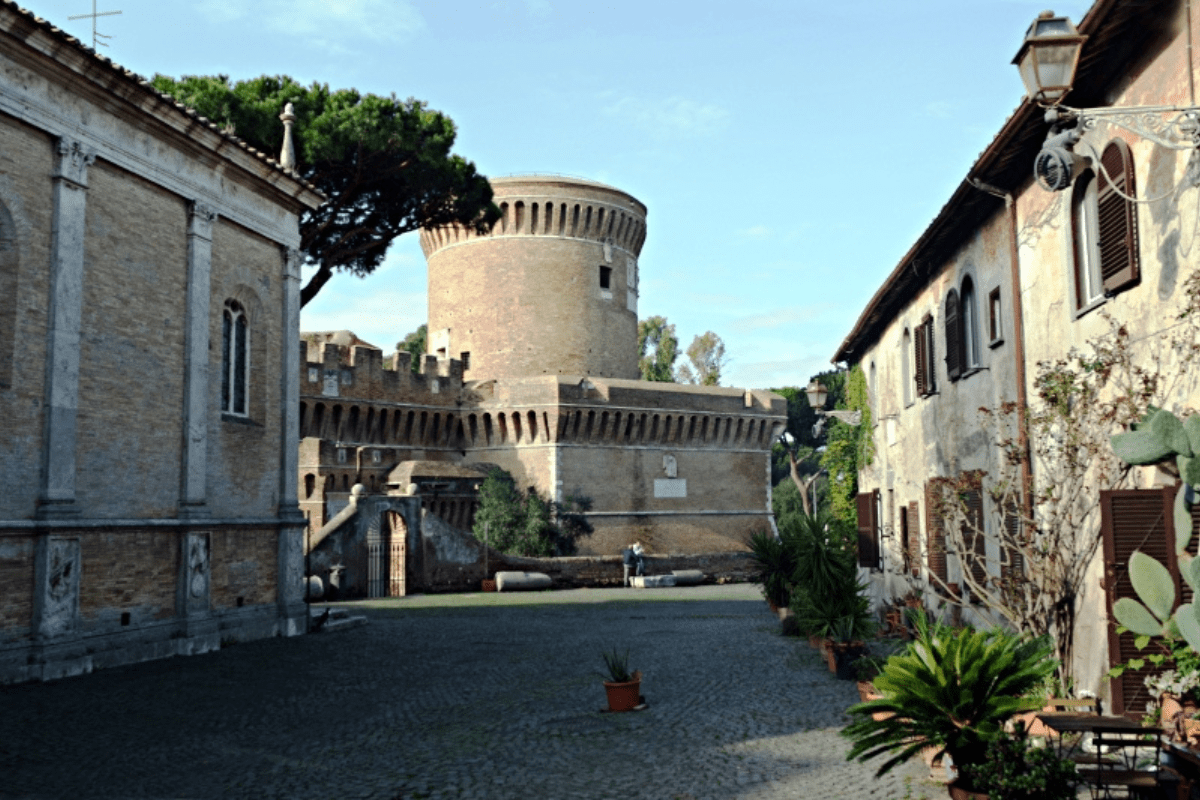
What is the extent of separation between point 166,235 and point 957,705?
11517 mm

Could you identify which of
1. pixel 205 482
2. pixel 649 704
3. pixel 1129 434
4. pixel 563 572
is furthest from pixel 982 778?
pixel 563 572

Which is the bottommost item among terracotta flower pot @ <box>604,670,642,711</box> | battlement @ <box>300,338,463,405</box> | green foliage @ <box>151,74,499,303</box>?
terracotta flower pot @ <box>604,670,642,711</box>

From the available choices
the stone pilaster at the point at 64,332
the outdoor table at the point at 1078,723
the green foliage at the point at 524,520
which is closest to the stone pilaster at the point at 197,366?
the stone pilaster at the point at 64,332

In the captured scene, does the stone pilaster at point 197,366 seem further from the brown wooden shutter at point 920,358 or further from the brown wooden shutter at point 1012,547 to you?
the brown wooden shutter at point 1012,547

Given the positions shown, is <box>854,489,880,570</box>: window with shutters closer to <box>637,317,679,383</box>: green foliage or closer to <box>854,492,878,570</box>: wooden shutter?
<box>854,492,878,570</box>: wooden shutter

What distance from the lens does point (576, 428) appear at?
34.1 m

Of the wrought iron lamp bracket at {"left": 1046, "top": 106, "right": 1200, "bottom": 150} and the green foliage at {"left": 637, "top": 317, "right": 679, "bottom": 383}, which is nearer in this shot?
the wrought iron lamp bracket at {"left": 1046, "top": 106, "right": 1200, "bottom": 150}

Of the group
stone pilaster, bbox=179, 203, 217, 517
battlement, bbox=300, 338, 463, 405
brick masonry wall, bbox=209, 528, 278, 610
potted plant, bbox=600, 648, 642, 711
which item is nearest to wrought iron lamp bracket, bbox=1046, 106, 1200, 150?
potted plant, bbox=600, 648, 642, 711

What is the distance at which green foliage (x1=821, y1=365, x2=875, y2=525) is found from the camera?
59.1 ft

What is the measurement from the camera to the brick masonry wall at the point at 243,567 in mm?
14078

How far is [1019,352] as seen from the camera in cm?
899

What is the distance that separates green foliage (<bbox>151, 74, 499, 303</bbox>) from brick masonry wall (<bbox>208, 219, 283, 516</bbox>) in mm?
5175

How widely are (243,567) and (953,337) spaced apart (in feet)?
32.5

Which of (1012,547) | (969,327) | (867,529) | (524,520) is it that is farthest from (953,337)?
(524,520)
